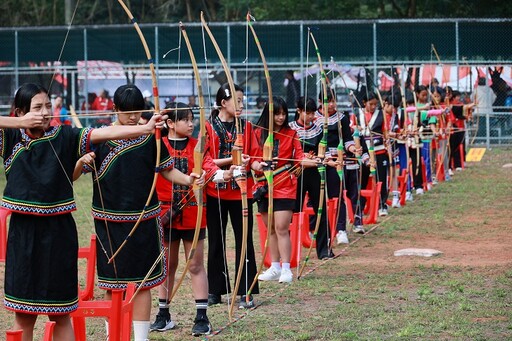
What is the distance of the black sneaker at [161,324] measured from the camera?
702cm

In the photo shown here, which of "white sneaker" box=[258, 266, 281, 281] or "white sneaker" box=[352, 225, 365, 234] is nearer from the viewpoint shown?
"white sneaker" box=[258, 266, 281, 281]

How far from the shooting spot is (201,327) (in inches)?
270

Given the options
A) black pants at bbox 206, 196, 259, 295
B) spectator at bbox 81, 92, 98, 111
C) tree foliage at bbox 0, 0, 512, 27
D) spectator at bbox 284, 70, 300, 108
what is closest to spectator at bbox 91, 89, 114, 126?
spectator at bbox 81, 92, 98, 111

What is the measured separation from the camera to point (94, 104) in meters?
24.4

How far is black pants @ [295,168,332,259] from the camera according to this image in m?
10.2

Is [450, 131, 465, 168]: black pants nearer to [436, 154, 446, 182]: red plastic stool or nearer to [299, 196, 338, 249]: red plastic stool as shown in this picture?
[436, 154, 446, 182]: red plastic stool

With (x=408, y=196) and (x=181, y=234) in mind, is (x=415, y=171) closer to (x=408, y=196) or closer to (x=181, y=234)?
(x=408, y=196)

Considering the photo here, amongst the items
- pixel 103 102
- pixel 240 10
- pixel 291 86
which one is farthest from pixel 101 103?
pixel 240 10

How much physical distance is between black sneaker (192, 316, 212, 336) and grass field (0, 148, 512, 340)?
6cm

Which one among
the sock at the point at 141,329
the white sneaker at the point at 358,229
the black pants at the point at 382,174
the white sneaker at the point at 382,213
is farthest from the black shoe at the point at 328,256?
the sock at the point at 141,329

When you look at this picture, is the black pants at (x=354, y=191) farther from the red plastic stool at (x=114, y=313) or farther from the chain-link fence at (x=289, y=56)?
the chain-link fence at (x=289, y=56)

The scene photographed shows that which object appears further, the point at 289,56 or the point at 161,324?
the point at 289,56

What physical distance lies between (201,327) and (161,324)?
35 cm

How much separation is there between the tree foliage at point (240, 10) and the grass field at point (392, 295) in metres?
16.8
